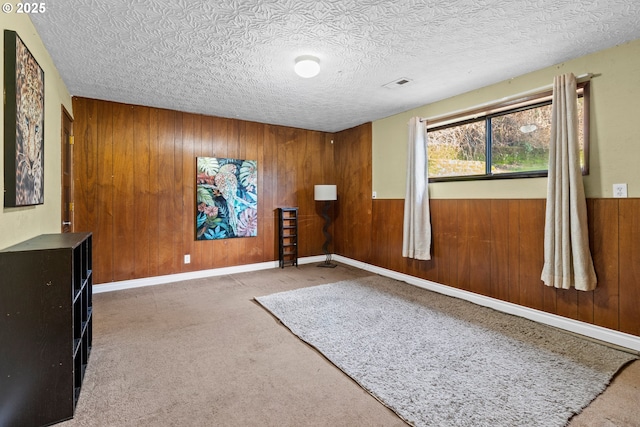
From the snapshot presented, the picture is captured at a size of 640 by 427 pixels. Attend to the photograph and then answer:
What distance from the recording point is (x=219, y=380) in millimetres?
2018

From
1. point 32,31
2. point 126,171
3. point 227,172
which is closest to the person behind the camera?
point 32,31

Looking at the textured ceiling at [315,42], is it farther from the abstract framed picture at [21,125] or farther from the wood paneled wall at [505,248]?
the wood paneled wall at [505,248]

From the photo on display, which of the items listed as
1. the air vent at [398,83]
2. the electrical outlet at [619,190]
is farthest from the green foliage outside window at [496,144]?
the air vent at [398,83]

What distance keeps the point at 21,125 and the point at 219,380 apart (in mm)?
1962

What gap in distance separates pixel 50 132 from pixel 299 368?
2844mm

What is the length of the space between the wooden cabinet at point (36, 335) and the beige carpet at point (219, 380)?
18 cm

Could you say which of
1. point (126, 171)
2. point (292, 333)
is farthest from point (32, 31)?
point (292, 333)

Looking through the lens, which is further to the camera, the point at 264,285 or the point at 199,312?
the point at 264,285

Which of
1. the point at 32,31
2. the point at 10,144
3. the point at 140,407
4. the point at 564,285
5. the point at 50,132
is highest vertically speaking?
the point at 32,31

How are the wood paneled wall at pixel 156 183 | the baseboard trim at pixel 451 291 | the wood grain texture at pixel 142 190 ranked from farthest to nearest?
1. the wood grain texture at pixel 142 190
2. the wood paneled wall at pixel 156 183
3. the baseboard trim at pixel 451 291

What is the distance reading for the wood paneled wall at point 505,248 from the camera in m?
2.46

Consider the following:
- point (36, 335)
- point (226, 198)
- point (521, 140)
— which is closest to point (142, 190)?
point (226, 198)

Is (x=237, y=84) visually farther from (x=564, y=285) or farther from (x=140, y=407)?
(x=564, y=285)

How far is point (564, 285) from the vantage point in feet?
8.64
